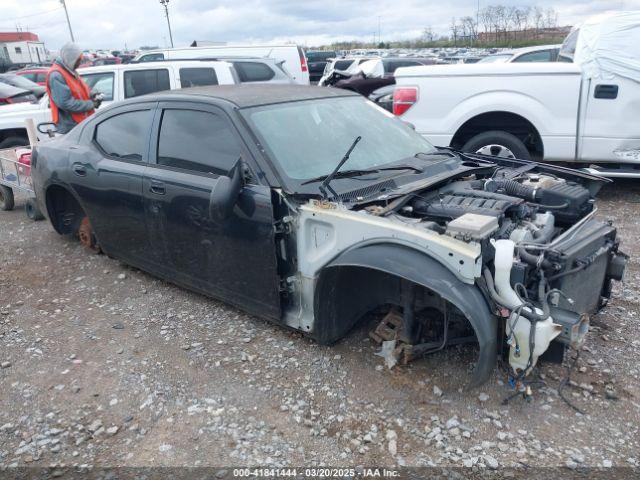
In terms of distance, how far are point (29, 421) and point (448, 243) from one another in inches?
96.0

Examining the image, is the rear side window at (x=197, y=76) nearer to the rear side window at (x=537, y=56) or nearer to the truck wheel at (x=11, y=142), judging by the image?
the truck wheel at (x=11, y=142)

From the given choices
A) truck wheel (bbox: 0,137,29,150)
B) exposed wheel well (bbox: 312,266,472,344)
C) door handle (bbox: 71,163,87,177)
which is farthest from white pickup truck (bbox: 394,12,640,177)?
truck wheel (bbox: 0,137,29,150)

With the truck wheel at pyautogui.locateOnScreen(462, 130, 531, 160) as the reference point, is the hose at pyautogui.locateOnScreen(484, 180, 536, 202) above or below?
above

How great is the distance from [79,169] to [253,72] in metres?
5.30

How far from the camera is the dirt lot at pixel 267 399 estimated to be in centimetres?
262

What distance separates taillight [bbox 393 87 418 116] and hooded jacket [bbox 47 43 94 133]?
368 cm

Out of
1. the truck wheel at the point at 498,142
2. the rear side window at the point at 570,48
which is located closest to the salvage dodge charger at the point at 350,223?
the truck wheel at the point at 498,142

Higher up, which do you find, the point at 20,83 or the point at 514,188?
the point at 20,83

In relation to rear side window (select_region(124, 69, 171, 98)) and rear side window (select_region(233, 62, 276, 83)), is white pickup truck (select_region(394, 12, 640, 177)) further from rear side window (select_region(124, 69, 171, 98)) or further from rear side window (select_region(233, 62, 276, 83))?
rear side window (select_region(124, 69, 171, 98))

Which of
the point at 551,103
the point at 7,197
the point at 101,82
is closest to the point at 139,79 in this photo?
the point at 101,82

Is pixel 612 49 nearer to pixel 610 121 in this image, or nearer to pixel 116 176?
pixel 610 121

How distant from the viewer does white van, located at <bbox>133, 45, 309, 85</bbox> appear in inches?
469

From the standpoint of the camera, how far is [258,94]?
12.6 feet

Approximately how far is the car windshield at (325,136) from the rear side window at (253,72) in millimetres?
5407
